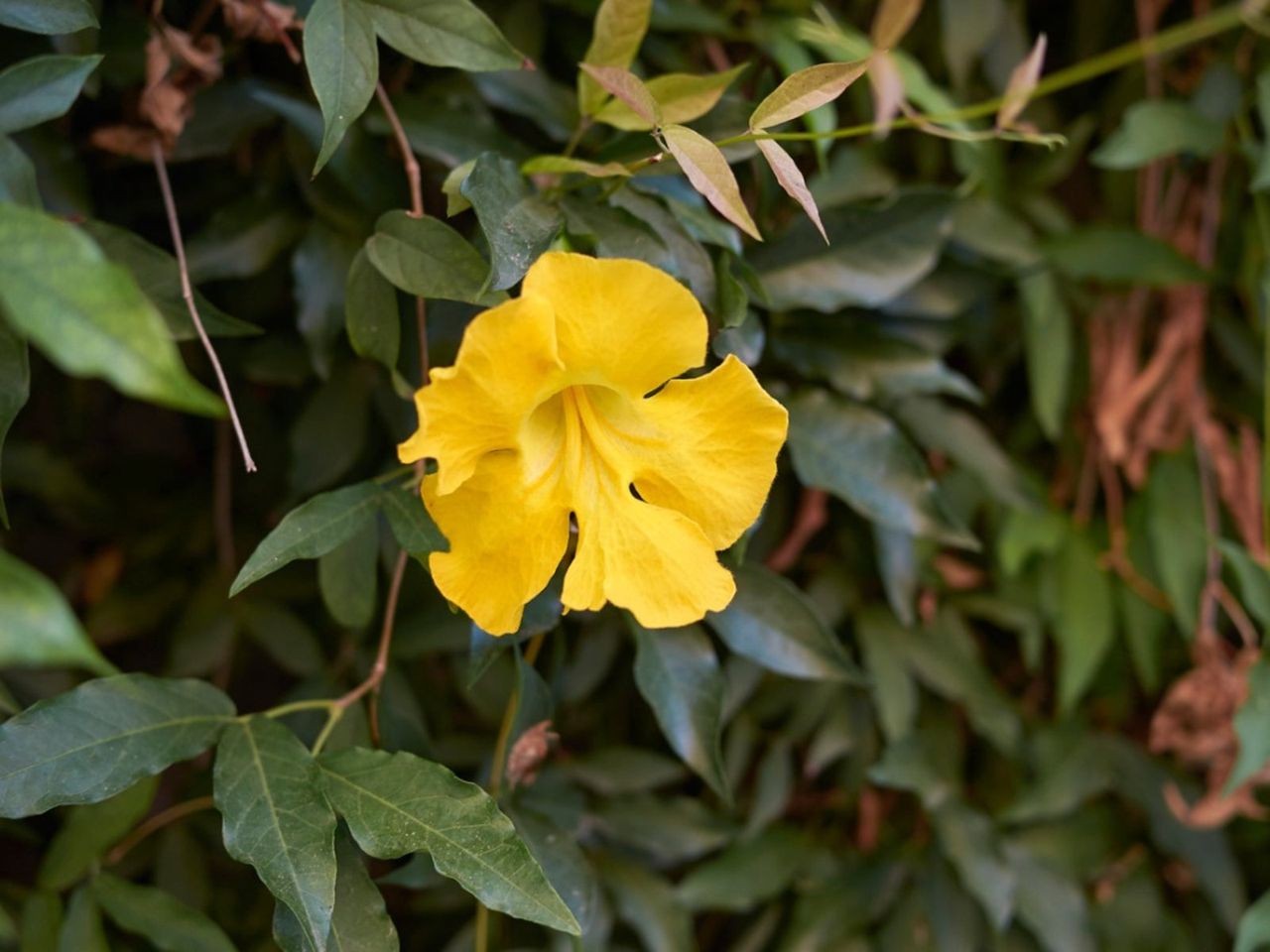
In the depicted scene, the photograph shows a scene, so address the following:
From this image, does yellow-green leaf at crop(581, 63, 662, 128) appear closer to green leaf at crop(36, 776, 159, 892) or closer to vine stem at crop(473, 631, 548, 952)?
vine stem at crop(473, 631, 548, 952)

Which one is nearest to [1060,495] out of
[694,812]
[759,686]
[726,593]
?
[759,686]

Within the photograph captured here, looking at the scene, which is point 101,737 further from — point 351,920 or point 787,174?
point 787,174

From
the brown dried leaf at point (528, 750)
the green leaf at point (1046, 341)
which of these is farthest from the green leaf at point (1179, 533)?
the brown dried leaf at point (528, 750)

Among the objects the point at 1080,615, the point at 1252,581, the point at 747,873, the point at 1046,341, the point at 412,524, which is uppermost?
the point at 412,524

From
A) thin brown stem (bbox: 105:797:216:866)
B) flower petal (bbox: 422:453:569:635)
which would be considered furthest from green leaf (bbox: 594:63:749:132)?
thin brown stem (bbox: 105:797:216:866)

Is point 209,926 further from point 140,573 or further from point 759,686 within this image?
point 759,686

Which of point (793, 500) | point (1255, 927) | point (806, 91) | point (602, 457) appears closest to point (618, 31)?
point (806, 91)
